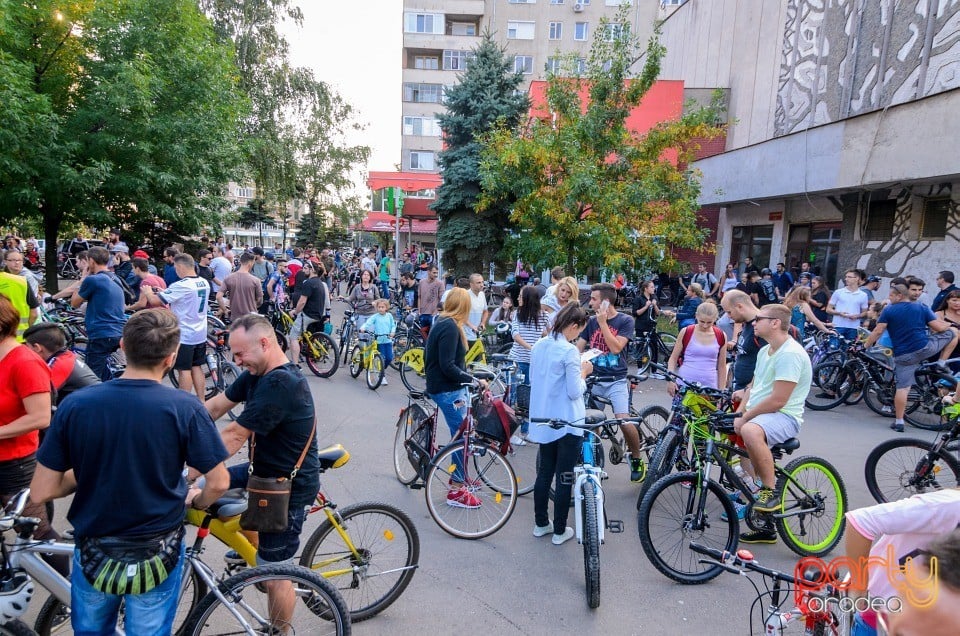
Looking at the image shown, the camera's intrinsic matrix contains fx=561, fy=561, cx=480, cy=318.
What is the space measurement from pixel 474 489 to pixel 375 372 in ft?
15.4

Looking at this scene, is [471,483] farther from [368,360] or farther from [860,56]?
[860,56]

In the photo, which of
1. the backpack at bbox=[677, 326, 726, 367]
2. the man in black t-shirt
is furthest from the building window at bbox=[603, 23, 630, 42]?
the man in black t-shirt

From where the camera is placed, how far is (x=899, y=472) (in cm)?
490

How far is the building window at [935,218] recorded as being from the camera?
1258 cm

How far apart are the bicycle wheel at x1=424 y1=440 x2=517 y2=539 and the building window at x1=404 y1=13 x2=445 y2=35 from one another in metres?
41.0

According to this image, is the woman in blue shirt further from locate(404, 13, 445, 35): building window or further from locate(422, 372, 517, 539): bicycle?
locate(404, 13, 445, 35): building window

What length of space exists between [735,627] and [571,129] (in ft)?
32.5

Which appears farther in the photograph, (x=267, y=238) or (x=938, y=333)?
(x=267, y=238)

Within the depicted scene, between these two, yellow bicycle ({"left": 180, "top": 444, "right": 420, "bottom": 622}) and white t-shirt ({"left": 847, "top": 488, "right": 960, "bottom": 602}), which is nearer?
white t-shirt ({"left": 847, "top": 488, "right": 960, "bottom": 602})

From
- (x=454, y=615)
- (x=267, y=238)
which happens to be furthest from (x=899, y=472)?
(x=267, y=238)

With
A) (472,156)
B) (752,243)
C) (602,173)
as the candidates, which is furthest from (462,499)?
(752,243)

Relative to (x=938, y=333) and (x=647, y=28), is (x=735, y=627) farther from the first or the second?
(x=647, y=28)

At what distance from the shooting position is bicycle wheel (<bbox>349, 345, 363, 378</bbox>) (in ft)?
31.2

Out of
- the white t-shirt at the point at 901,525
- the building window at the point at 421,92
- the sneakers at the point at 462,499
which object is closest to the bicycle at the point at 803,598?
the white t-shirt at the point at 901,525
